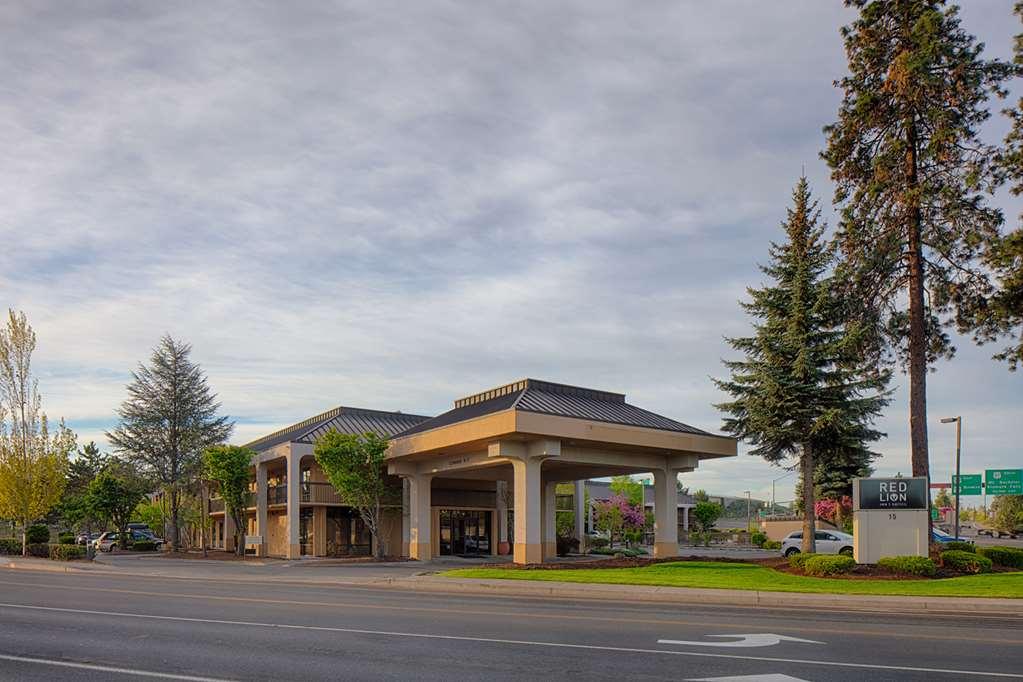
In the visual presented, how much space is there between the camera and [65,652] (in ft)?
39.1

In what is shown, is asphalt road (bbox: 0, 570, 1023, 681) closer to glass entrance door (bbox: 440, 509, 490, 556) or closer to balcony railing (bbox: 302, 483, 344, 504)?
balcony railing (bbox: 302, 483, 344, 504)

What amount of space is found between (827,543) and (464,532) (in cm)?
1968

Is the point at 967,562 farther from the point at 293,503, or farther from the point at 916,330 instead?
the point at 293,503

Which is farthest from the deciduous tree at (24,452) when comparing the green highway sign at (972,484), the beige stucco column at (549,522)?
the green highway sign at (972,484)

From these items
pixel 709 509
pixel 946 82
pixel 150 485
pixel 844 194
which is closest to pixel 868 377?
pixel 844 194

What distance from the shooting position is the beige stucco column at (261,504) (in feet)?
163

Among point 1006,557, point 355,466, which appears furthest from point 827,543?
point 355,466

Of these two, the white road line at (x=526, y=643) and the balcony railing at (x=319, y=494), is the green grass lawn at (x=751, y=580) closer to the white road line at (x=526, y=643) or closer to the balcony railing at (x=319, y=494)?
the white road line at (x=526, y=643)

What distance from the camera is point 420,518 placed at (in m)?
42.3

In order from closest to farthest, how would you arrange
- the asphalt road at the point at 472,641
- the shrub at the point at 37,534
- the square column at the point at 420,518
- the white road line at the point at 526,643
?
1. the asphalt road at the point at 472,641
2. the white road line at the point at 526,643
3. the square column at the point at 420,518
4. the shrub at the point at 37,534

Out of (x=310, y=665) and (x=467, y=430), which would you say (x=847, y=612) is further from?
(x=467, y=430)

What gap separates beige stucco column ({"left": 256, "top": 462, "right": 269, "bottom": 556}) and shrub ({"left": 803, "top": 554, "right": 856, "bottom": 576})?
32497 mm

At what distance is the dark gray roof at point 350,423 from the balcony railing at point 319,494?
Answer: 9.22ft

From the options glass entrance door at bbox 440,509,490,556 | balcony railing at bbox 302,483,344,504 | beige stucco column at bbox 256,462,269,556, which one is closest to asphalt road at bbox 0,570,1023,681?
balcony railing at bbox 302,483,344,504
